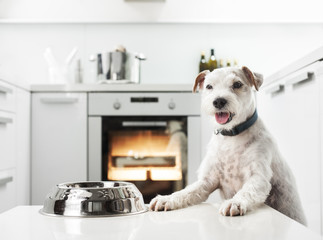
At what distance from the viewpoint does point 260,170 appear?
54.0 inches

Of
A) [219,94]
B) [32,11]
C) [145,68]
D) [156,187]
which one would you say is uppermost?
[32,11]

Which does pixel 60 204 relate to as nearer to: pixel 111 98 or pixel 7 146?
pixel 7 146

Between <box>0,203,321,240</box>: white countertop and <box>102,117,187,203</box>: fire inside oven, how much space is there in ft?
6.87

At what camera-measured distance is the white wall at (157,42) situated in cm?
345

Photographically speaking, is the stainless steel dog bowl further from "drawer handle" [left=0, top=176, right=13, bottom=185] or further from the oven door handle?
the oven door handle

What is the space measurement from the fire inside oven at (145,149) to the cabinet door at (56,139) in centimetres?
18

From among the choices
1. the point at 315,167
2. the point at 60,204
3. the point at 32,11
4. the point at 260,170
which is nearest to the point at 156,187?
the point at 315,167

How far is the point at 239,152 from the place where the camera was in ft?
4.81

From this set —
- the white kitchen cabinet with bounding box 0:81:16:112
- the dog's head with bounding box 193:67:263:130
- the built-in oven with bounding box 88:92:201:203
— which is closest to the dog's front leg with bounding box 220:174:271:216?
the dog's head with bounding box 193:67:263:130

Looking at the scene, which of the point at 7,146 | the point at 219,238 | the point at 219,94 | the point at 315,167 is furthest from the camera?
the point at 7,146

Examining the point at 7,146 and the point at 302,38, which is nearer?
the point at 7,146

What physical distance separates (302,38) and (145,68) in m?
1.32

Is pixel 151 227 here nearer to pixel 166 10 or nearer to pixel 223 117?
pixel 223 117

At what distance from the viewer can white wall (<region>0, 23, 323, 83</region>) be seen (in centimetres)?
345
